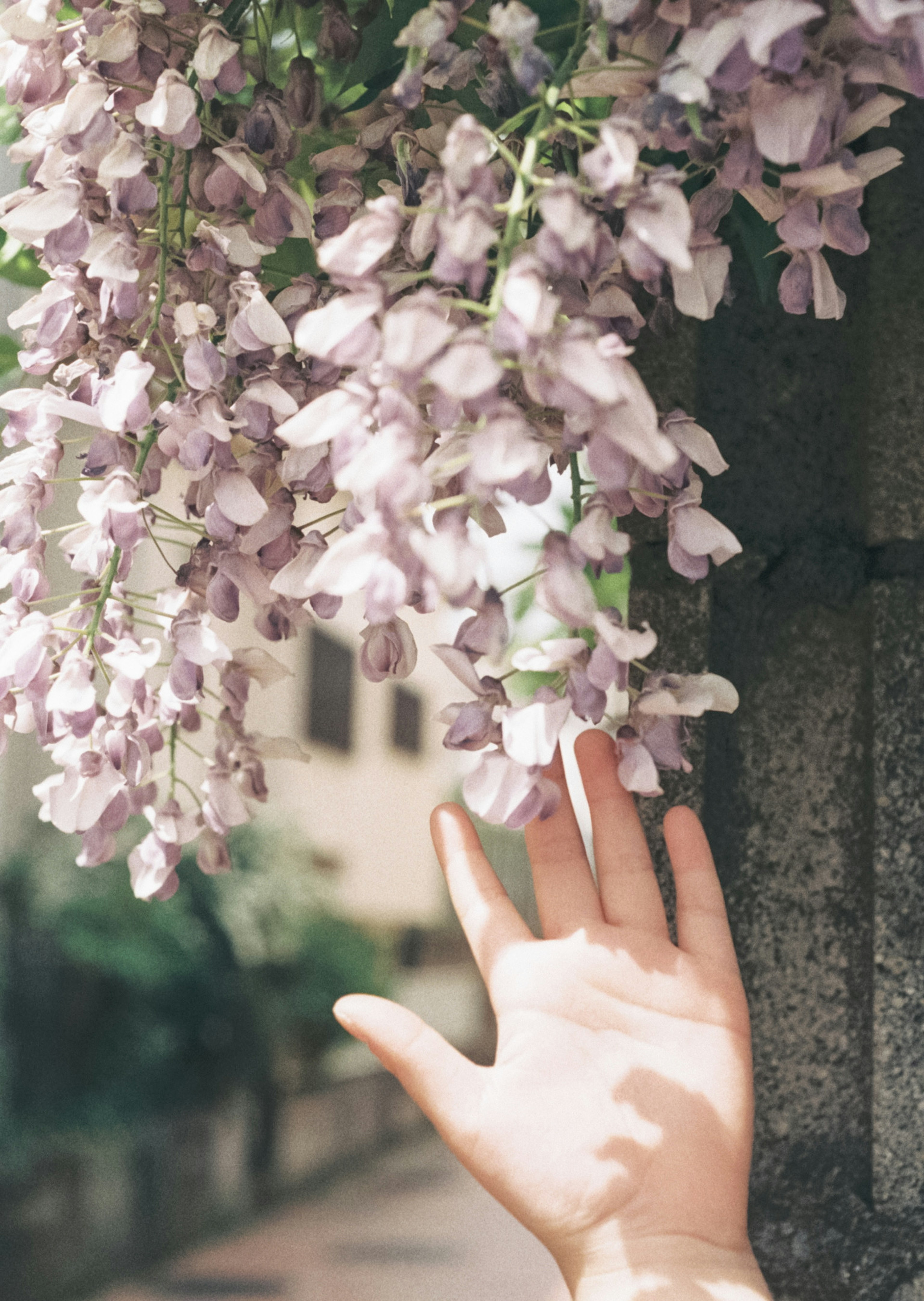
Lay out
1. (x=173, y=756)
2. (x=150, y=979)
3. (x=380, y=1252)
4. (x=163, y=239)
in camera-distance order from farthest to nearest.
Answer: (x=380, y=1252) → (x=150, y=979) → (x=173, y=756) → (x=163, y=239)

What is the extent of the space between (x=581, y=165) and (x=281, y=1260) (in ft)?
16.2

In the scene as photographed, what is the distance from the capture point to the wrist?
0.41 meters

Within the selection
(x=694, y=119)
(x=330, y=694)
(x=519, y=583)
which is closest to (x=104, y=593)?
(x=519, y=583)

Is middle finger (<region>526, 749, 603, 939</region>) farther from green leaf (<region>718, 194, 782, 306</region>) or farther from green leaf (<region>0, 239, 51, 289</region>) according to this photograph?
green leaf (<region>0, 239, 51, 289</region>)

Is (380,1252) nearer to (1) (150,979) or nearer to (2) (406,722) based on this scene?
(1) (150,979)

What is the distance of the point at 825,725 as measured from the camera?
0.54 metres

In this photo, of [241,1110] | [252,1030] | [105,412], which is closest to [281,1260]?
[241,1110]

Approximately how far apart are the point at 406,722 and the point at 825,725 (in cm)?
710

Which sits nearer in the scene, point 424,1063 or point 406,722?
point 424,1063

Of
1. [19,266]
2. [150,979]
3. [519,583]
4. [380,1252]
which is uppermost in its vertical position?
[19,266]

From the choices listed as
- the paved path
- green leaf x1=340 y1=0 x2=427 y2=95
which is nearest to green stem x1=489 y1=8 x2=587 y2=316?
green leaf x1=340 y1=0 x2=427 y2=95

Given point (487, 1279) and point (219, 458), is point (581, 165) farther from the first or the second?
point (487, 1279)

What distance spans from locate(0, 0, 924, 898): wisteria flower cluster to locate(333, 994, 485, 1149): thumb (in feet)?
0.35

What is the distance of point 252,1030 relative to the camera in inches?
155
